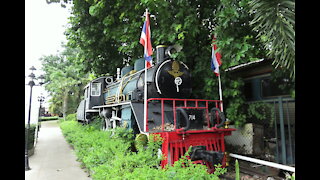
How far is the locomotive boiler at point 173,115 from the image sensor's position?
5152 millimetres

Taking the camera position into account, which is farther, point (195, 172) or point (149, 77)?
point (149, 77)

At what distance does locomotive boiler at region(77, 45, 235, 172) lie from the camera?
5.15m

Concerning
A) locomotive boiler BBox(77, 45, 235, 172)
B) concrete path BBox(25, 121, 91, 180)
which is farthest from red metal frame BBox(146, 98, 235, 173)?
concrete path BBox(25, 121, 91, 180)

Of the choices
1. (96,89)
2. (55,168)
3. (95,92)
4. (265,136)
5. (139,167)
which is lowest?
(55,168)

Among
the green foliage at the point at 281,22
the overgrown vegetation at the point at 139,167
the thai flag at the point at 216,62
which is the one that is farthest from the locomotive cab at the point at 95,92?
the green foliage at the point at 281,22

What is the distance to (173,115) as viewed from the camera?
6129 millimetres

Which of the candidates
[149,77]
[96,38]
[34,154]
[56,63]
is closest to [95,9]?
[96,38]

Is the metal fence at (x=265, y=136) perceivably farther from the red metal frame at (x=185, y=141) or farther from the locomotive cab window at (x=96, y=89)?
the locomotive cab window at (x=96, y=89)

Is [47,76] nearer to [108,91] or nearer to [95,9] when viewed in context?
[108,91]

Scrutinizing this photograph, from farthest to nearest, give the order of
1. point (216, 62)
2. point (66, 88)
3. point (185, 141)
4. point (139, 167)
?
point (66, 88)
point (216, 62)
point (185, 141)
point (139, 167)

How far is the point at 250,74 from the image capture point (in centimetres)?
791

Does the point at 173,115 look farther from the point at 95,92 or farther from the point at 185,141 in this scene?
the point at 95,92

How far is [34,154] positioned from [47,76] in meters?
30.6

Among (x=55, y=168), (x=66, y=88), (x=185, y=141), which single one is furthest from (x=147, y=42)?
(x=66, y=88)
